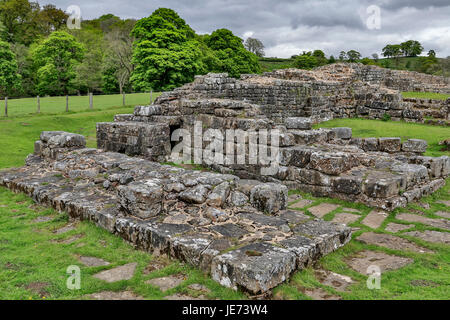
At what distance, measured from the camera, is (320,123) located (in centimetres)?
1783

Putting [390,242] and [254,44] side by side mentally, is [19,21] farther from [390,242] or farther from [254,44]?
[390,242]

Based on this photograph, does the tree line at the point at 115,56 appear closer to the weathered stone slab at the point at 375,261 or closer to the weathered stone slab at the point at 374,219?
the weathered stone slab at the point at 374,219

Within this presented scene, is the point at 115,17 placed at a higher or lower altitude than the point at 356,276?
higher

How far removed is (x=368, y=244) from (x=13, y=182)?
7750 mm

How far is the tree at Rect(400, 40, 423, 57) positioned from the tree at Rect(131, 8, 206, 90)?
2068 inches

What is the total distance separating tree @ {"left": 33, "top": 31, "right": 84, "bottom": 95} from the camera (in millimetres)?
39938

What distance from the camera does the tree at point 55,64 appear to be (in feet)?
131

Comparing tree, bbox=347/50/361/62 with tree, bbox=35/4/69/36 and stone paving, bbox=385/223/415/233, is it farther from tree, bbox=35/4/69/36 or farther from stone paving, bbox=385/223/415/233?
stone paving, bbox=385/223/415/233

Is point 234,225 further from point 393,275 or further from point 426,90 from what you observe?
point 426,90

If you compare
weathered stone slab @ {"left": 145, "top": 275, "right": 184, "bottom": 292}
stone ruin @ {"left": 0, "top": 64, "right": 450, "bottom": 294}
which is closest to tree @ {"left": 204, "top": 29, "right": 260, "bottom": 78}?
stone ruin @ {"left": 0, "top": 64, "right": 450, "bottom": 294}

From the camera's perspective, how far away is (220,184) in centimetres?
605

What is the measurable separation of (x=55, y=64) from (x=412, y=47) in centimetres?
6268

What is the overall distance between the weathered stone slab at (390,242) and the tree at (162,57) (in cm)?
2734
